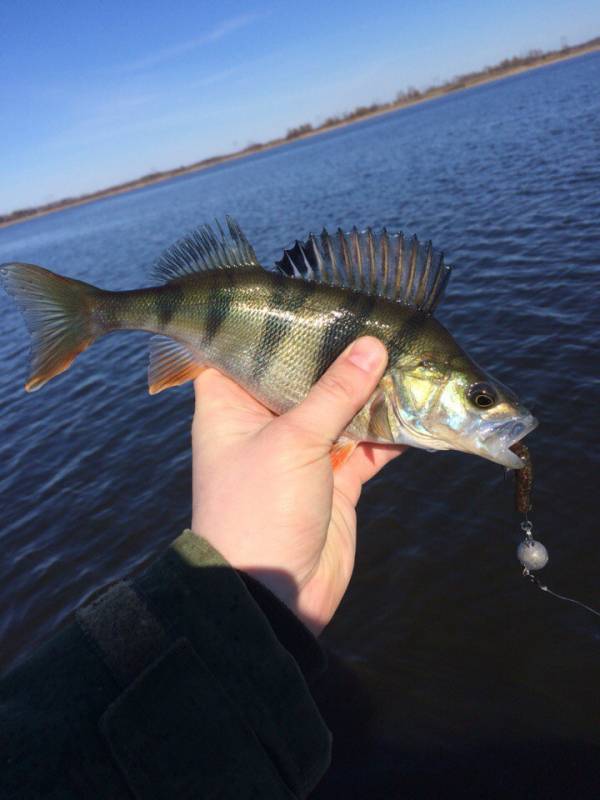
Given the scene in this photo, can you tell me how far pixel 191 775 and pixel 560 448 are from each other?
7.05 meters

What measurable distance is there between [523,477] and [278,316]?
2.29m

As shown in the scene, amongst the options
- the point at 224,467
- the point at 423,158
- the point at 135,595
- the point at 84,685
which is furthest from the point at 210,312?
the point at 423,158

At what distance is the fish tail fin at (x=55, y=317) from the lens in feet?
14.7

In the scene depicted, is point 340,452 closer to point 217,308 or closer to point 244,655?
point 217,308

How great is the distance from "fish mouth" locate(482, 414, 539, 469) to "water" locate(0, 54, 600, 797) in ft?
9.05

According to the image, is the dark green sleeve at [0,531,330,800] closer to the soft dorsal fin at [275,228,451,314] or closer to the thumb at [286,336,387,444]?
the thumb at [286,336,387,444]

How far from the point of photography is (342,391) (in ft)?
11.1

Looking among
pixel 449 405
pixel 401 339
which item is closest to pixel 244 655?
pixel 449 405

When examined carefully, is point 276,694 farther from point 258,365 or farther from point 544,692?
point 544,692

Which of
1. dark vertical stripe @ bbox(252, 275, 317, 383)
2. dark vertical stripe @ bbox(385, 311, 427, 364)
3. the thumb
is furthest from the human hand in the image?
dark vertical stripe @ bbox(252, 275, 317, 383)

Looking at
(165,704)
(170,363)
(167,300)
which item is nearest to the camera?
(165,704)

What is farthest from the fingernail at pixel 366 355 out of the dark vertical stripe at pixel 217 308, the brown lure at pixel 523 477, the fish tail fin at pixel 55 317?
the fish tail fin at pixel 55 317

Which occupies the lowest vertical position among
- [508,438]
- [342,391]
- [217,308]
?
[508,438]

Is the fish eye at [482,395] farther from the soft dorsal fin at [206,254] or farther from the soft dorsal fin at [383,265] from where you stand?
the soft dorsal fin at [206,254]
